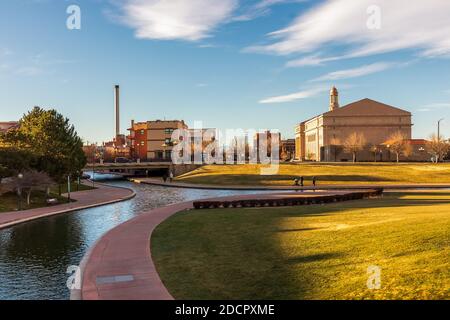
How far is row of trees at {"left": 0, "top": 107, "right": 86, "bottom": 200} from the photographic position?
34875 millimetres

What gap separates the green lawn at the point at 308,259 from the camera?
10438 millimetres

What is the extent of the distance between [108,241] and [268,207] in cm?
1523

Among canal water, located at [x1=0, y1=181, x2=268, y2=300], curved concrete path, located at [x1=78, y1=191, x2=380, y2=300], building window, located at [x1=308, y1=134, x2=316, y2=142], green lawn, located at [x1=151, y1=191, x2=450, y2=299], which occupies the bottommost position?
canal water, located at [x1=0, y1=181, x2=268, y2=300]

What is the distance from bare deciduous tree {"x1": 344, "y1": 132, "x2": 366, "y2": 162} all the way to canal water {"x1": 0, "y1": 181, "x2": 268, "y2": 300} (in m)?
79.3

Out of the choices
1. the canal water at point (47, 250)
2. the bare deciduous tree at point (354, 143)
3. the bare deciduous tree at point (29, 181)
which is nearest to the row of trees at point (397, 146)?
the bare deciduous tree at point (354, 143)

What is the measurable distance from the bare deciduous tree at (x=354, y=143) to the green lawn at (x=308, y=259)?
83071 mm

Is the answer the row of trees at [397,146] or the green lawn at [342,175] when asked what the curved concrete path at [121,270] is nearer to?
the green lawn at [342,175]

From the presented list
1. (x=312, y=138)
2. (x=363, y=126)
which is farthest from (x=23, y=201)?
(x=312, y=138)

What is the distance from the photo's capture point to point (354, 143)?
99.3 meters

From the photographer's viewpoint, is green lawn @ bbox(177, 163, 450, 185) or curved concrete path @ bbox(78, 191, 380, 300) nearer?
curved concrete path @ bbox(78, 191, 380, 300)

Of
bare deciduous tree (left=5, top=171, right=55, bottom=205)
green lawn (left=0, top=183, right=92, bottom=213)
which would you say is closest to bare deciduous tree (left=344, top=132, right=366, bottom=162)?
green lawn (left=0, top=183, right=92, bottom=213)

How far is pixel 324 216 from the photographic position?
23.6 m

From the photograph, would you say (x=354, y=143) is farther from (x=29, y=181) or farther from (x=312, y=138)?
(x=29, y=181)

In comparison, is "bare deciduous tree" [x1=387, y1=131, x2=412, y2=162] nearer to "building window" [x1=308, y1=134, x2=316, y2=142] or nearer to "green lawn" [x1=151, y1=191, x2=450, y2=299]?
"building window" [x1=308, y1=134, x2=316, y2=142]
